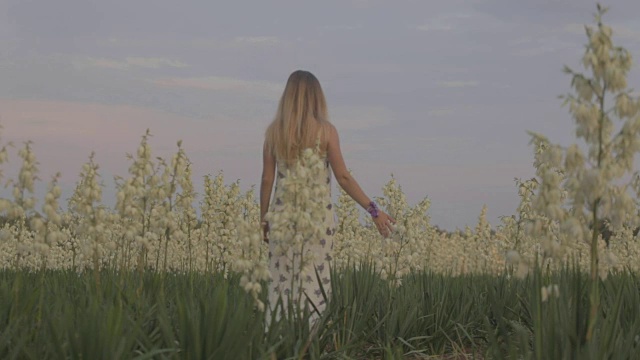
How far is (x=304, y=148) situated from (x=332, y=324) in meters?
1.79

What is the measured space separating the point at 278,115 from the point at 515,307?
11.0ft

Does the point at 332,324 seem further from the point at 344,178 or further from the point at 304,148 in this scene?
the point at 304,148

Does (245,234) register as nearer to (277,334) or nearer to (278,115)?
(277,334)

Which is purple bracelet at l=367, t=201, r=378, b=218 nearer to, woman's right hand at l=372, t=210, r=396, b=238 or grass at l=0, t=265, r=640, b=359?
woman's right hand at l=372, t=210, r=396, b=238

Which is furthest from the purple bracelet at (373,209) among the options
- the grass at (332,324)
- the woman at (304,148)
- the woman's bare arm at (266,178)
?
the woman's bare arm at (266,178)

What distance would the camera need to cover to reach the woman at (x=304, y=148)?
7281mm

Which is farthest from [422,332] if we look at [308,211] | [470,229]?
[470,229]

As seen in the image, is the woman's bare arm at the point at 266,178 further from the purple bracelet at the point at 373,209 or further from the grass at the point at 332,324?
the purple bracelet at the point at 373,209

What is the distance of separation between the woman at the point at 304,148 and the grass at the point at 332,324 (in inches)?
16.5

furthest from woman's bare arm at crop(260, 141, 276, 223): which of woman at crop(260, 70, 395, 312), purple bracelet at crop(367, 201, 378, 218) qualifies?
purple bracelet at crop(367, 201, 378, 218)

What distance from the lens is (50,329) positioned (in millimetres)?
4730

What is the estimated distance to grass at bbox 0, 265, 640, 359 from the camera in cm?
468

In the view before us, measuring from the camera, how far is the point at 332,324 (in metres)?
6.36

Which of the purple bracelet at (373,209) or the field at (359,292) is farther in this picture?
the purple bracelet at (373,209)
